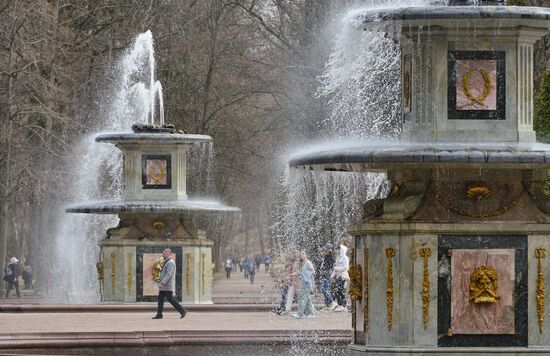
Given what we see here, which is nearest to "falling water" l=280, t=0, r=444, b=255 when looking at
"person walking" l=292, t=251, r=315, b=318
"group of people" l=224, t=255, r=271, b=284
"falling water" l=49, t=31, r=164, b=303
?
"person walking" l=292, t=251, r=315, b=318

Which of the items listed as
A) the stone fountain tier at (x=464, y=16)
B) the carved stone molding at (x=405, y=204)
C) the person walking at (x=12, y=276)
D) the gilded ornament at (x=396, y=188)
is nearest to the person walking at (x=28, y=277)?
the person walking at (x=12, y=276)

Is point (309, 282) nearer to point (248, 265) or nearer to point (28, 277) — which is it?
Answer: point (28, 277)

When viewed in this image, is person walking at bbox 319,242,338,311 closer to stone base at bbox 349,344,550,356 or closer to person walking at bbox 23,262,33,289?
stone base at bbox 349,344,550,356

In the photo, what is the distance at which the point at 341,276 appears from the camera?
31.8 m

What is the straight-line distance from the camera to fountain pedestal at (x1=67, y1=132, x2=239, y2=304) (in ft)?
119

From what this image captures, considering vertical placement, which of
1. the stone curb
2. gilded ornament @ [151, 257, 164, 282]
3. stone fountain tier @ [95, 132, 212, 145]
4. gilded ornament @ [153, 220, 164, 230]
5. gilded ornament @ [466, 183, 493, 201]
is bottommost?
the stone curb

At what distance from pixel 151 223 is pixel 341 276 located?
5.88 meters

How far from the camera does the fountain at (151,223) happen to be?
36.1 m

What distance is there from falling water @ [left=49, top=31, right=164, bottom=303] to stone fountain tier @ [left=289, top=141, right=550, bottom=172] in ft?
89.9

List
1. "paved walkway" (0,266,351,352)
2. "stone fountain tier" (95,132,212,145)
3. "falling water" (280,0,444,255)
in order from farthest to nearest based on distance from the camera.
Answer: "stone fountain tier" (95,132,212,145)
"falling water" (280,0,444,255)
"paved walkway" (0,266,351,352)

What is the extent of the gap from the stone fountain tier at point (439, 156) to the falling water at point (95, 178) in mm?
27387

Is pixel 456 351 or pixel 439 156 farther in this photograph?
pixel 456 351

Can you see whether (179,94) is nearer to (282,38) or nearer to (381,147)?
(282,38)

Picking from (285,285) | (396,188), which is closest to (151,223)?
(285,285)
